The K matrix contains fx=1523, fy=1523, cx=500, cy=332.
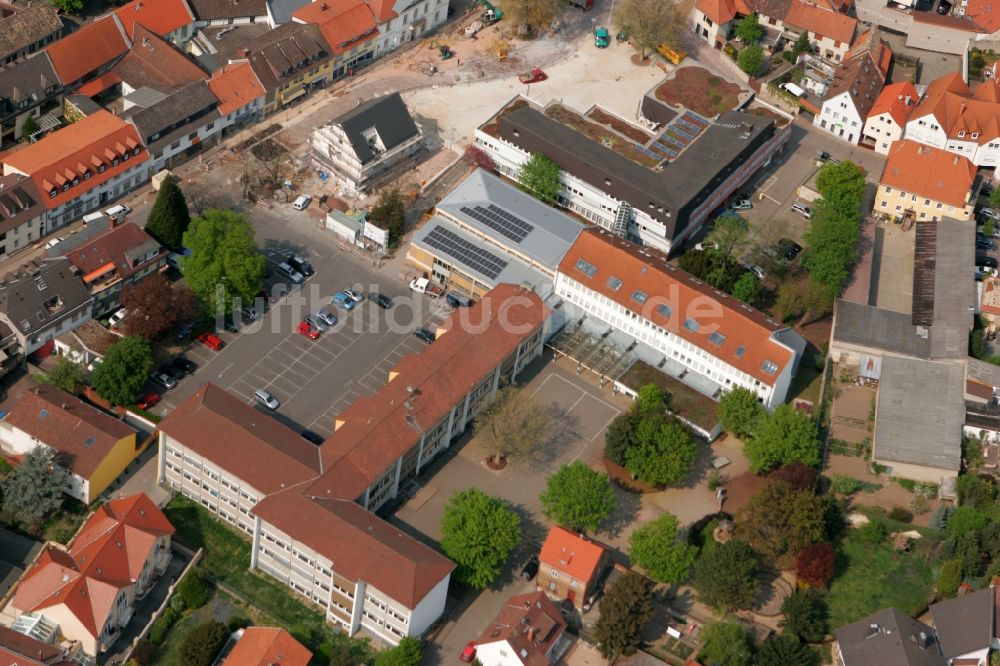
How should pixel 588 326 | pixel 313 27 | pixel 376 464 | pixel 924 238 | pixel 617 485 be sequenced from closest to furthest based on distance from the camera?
pixel 376 464, pixel 617 485, pixel 588 326, pixel 924 238, pixel 313 27

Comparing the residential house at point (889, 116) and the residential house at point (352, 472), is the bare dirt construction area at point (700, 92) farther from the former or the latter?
the residential house at point (352, 472)

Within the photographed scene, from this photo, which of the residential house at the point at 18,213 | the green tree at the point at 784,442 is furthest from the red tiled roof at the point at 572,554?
the residential house at the point at 18,213

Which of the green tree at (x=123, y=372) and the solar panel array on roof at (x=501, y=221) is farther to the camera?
the solar panel array on roof at (x=501, y=221)

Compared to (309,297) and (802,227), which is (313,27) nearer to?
(309,297)

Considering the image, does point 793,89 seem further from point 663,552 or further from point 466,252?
point 663,552

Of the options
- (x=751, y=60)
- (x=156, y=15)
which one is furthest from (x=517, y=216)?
(x=156, y=15)

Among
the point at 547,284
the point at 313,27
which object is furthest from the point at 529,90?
the point at 547,284

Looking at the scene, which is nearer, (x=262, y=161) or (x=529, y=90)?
(x=262, y=161)
